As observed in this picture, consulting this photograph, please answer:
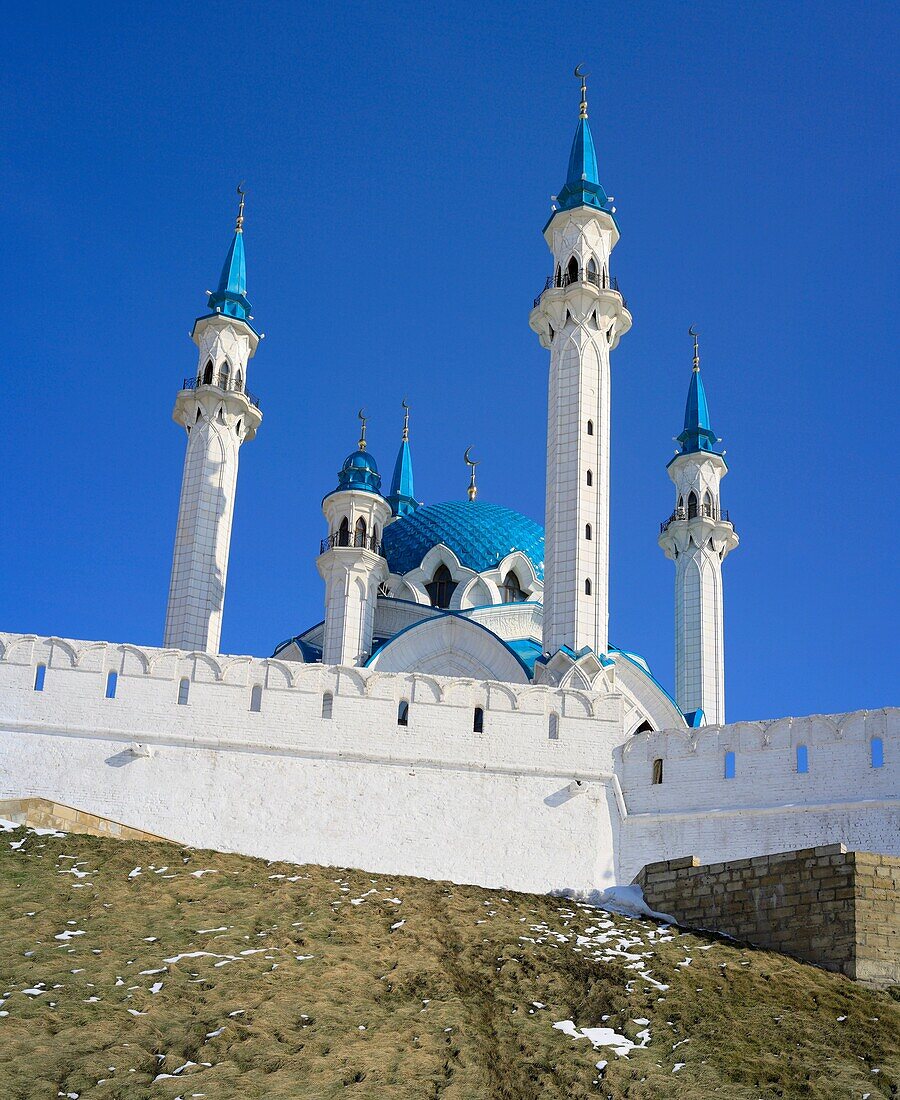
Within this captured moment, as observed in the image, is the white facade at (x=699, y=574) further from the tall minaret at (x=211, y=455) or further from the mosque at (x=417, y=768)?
the tall minaret at (x=211, y=455)

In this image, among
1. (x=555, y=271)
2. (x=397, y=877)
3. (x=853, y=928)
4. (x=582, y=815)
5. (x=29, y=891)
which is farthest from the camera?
(x=555, y=271)

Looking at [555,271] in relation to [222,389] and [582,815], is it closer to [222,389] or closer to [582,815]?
[222,389]

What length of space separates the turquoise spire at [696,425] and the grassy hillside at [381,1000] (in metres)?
19.5

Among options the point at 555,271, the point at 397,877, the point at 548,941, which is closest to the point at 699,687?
the point at 555,271

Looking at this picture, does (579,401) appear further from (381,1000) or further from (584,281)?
(381,1000)

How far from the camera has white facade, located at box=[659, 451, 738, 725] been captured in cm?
3506

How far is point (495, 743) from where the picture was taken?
81.4ft

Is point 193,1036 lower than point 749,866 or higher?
lower

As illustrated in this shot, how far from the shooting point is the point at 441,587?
128 ft

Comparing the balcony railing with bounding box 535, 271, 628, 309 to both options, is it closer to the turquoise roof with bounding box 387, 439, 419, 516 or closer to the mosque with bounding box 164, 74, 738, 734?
the mosque with bounding box 164, 74, 738, 734

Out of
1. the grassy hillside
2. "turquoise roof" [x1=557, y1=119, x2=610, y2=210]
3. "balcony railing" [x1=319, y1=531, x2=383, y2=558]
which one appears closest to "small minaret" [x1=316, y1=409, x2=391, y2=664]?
"balcony railing" [x1=319, y1=531, x2=383, y2=558]

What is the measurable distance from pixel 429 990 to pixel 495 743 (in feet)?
28.2

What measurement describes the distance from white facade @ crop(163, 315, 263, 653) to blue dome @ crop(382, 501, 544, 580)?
18.8 feet

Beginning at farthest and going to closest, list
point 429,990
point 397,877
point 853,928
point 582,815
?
1. point 582,815
2. point 397,877
3. point 853,928
4. point 429,990
